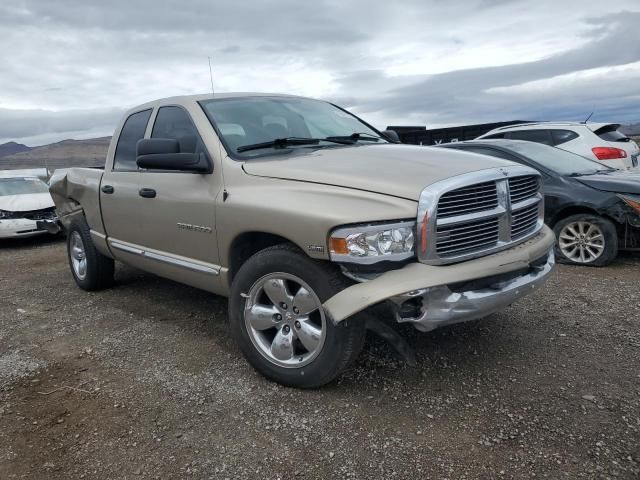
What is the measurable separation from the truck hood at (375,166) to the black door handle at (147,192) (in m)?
1.04

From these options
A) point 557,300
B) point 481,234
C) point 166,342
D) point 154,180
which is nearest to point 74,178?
point 154,180

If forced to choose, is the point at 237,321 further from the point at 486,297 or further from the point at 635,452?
the point at 635,452

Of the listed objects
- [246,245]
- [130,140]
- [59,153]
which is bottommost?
[246,245]

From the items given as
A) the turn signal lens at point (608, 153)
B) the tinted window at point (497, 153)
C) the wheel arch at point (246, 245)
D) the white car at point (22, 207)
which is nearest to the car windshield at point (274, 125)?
the wheel arch at point (246, 245)

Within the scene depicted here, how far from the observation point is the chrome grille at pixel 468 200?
108 inches

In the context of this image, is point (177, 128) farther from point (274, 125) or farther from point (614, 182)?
point (614, 182)

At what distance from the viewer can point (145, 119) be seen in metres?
4.57

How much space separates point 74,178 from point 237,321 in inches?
130

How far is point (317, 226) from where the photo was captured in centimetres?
277

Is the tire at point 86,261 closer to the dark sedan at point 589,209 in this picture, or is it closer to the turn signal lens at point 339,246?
the turn signal lens at point 339,246

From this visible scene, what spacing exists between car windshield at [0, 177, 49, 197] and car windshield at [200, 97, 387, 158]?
28.5ft

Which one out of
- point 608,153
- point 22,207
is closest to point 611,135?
point 608,153

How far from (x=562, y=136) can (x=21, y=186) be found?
10.9m

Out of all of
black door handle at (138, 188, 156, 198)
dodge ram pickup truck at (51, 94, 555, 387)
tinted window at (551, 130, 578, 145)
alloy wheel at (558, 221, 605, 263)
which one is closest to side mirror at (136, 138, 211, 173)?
dodge ram pickup truck at (51, 94, 555, 387)
